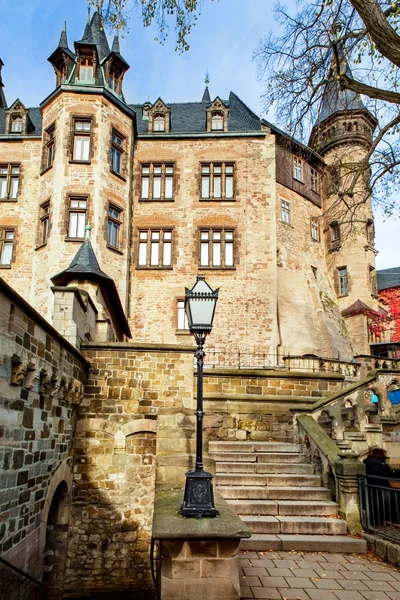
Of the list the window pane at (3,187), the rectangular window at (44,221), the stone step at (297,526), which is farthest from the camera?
the window pane at (3,187)

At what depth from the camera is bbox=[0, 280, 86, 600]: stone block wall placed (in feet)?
19.8

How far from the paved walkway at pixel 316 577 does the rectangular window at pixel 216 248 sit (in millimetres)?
17130

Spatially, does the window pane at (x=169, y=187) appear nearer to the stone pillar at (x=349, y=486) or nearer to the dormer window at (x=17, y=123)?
the dormer window at (x=17, y=123)

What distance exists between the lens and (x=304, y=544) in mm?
6516

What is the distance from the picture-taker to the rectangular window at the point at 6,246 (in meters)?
22.2

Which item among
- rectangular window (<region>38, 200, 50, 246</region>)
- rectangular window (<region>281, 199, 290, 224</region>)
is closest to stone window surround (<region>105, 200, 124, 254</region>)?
rectangular window (<region>38, 200, 50, 246</region>)

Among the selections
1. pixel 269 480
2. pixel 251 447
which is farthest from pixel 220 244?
pixel 269 480

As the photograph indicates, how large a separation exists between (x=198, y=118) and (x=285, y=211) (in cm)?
705

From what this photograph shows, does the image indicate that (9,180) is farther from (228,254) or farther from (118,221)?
A: (228,254)

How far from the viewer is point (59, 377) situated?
8.47 metres

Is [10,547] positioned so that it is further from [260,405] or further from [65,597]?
[260,405]

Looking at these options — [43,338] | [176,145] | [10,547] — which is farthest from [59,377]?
[176,145]

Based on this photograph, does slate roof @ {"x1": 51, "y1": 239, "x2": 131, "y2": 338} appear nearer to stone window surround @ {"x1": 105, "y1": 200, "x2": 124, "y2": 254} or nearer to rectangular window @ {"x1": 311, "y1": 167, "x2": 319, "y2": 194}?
stone window surround @ {"x1": 105, "y1": 200, "x2": 124, "y2": 254}

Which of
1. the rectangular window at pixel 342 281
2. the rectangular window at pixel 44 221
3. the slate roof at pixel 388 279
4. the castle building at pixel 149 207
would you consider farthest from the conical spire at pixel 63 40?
the slate roof at pixel 388 279
